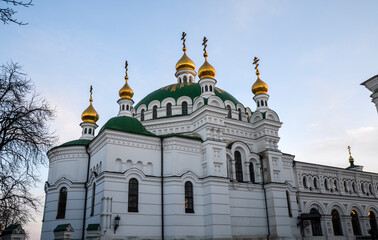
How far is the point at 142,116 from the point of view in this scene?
2583cm

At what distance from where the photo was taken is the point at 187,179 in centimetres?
1908

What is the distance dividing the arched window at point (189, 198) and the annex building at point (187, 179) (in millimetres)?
60

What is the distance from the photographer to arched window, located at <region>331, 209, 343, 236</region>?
26250mm

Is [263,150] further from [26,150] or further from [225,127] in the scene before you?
[26,150]

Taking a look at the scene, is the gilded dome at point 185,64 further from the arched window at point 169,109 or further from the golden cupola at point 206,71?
the arched window at point 169,109

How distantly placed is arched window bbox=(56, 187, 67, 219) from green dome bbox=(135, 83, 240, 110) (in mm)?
9458

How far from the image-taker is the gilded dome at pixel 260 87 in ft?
83.5

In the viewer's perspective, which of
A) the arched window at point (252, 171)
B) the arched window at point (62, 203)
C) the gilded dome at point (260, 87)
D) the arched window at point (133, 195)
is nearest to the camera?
the arched window at point (133, 195)

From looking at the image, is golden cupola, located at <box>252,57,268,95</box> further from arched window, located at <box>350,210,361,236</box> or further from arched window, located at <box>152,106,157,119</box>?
arched window, located at <box>350,210,361,236</box>

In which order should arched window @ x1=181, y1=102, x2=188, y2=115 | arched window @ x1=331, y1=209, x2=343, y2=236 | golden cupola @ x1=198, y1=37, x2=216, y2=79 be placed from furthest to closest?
arched window @ x1=331, y1=209, x2=343, y2=236, arched window @ x1=181, y1=102, x2=188, y2=115, golden cupola @ x1=198, y1=37, x2=216, y2=79

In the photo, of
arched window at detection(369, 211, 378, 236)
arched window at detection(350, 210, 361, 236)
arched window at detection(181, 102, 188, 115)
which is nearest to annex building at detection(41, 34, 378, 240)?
arched window at detection(181, 102, 188, 115)

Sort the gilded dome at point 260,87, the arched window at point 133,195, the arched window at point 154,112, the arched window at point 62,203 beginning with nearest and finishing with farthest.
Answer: the arched window at point 133,195 < the arched window at point 62,203 < the arched window at point 154,112 < the gilded dome at point 260,87

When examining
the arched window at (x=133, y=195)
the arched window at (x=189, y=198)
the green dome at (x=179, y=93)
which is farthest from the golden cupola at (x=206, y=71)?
the arched window at (x=133, y=195)

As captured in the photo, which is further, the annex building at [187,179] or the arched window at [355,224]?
the arched window at [355,224]
